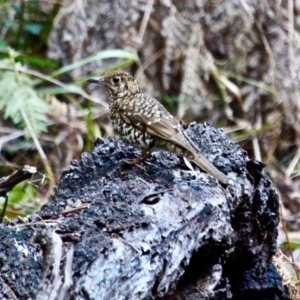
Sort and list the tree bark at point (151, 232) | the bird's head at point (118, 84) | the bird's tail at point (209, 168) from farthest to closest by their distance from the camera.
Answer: the bird's head at point (118, 84)
the bird's tail at point (209, 168)
the tree bark at point (151, 232)

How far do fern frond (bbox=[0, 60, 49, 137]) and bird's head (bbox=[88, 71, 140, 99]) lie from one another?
1.39 meters

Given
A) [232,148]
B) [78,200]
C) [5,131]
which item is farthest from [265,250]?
[5,131]

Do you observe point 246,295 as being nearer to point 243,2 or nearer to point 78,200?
point 78,200

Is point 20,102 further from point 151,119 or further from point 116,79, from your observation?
point 151,119

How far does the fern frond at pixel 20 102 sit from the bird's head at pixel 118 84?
139cm

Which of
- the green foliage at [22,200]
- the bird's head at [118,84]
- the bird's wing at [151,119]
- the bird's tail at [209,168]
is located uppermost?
the bird's tail at [209,168]

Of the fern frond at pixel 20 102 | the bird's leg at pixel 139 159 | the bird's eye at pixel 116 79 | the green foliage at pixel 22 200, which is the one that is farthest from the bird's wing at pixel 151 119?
the fern frond at pixel 20 102

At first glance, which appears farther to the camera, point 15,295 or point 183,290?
point 183,290

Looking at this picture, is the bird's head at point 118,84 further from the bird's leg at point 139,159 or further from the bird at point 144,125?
the bird's leg at point 139,159

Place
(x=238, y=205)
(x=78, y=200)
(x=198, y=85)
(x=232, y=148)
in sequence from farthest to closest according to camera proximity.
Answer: (x=198, y=85), (x=232, y=148), (x=238, y=205), (x=78, y=200)

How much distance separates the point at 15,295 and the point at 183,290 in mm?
977

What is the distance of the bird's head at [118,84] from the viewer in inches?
180

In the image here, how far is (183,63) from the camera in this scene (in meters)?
7.27

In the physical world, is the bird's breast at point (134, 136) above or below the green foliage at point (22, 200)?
above
